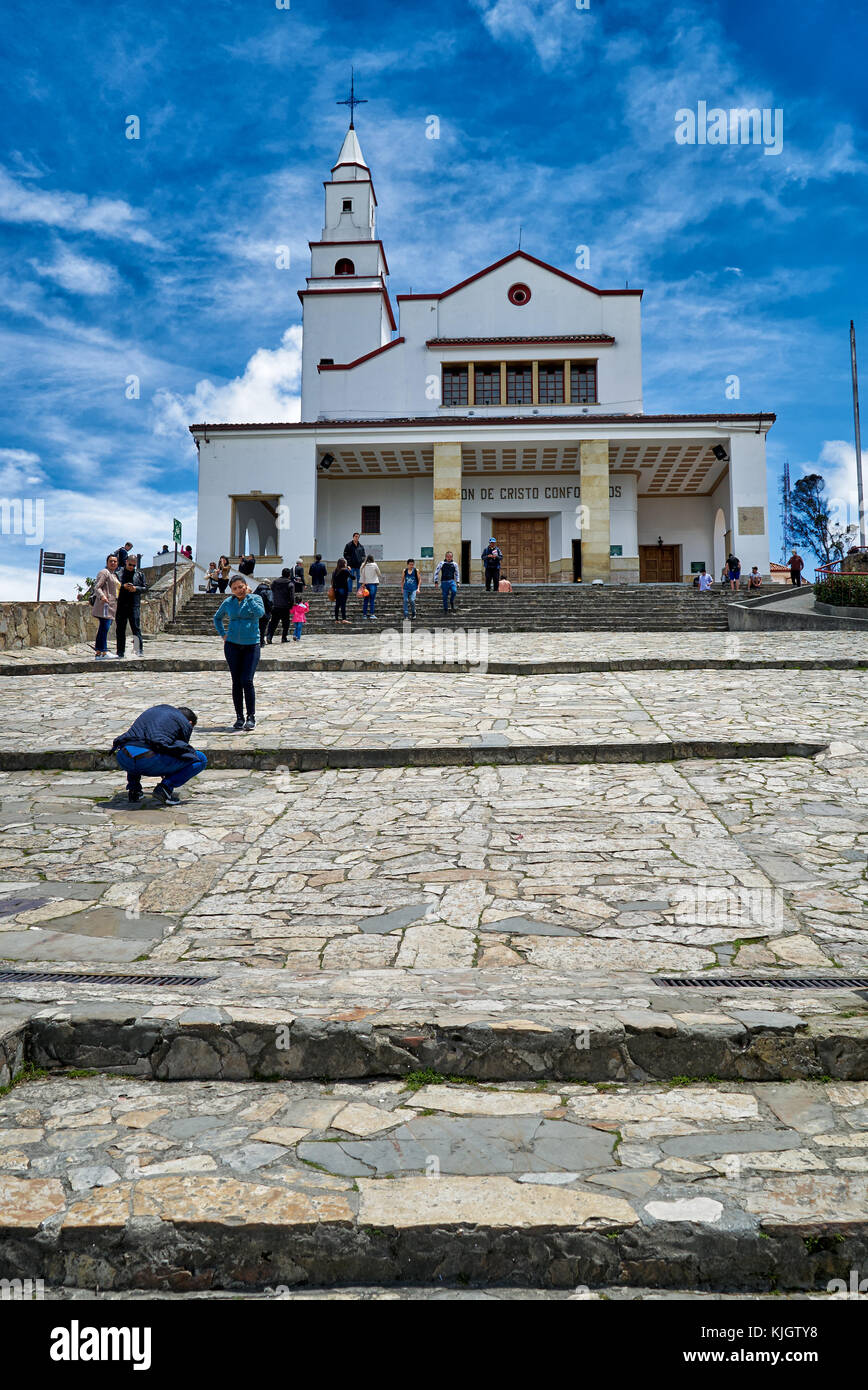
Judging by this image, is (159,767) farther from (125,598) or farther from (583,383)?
(583,383)

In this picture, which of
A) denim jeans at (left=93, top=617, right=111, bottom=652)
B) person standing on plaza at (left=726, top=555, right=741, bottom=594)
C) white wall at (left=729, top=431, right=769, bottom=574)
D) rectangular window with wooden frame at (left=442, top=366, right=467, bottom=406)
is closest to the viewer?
denim jeans at (left=93, top=617, right=111, bottom=652)

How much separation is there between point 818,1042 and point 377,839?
317 cm

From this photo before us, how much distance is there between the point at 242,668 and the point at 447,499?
20147mm

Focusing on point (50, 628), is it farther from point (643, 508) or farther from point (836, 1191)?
point (643, 508)

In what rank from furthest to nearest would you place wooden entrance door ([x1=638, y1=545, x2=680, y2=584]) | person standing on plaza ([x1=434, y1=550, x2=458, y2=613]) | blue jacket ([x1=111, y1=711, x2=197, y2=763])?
wooden entrance door ([x1=638, y1=545, x2=680, y2=584])
person standing on plaza ([x1=434, y1=550, x2=458, y2=613])
blue jacket ([x1=111, y1=711, x2=197, y2=763])

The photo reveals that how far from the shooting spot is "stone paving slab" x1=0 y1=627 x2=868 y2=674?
13219 millimetres

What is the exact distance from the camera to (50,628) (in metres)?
16.6

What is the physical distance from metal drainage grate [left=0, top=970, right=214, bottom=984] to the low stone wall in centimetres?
1264

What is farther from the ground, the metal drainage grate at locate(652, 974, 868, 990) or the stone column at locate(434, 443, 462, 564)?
the stone column at locate(434, 443, 462, 564)

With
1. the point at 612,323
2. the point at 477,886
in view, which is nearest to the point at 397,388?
the point at 612,323

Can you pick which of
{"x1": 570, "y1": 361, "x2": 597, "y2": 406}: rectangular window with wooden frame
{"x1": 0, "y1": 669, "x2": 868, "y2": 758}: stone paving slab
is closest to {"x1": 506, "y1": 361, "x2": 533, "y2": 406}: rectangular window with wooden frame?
{"x1": 570, "y1": 361, "x2": 597, "y2": 406}: rectangular window with wooden frame

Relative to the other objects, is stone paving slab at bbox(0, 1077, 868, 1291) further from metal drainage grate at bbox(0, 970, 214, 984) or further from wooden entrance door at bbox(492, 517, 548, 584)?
wooden entrance door at bbox(492, 517, 548, 584)

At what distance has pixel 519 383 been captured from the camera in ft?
104

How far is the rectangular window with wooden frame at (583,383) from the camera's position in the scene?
103ft
